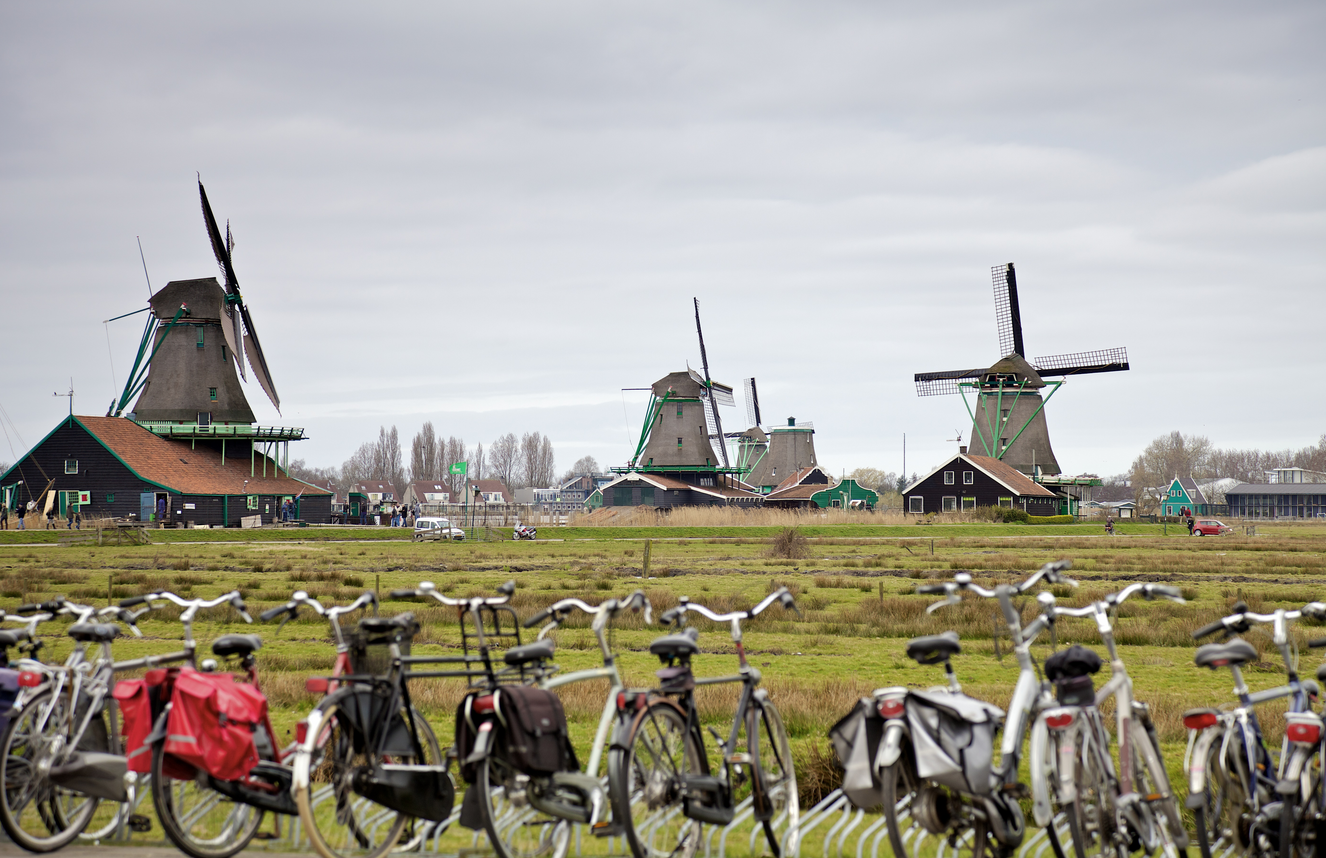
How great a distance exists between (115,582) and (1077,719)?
2479 cm

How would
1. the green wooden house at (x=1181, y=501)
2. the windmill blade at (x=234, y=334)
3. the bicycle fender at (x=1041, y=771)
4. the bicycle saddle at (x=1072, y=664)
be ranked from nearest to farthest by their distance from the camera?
the bicycle fender at (x=1041, y=771)
the bicycle saddle at (x=1072, y=664)
the windmill blade at (x=234, y=334)
the green wooden house at (x=1181, y=501)

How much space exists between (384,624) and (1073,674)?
3.36 m

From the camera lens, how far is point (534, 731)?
5.54 metres

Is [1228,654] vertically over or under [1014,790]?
over

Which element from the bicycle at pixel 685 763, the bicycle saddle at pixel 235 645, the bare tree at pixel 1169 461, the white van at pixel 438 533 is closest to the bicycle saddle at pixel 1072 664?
the bicycle at pixel 685 763

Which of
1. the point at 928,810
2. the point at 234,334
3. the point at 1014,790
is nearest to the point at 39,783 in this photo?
the point at 928,810

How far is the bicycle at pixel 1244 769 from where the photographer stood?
508cm

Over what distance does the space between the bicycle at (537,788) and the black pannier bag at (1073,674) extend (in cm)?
200

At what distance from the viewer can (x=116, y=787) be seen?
589 centimetres

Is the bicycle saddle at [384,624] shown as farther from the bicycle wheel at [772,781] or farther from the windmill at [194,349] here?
the windmill at [194,349]

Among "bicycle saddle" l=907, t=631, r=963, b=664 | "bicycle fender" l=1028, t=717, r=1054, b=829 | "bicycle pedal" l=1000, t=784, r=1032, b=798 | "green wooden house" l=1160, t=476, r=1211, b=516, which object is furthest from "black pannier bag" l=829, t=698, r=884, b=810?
"green wooden house" l=1160, t=476, r=1211, b=516

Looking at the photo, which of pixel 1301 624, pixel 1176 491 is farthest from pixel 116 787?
pixel 1176 491

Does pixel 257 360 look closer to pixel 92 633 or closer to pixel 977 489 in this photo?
pixel 977 489

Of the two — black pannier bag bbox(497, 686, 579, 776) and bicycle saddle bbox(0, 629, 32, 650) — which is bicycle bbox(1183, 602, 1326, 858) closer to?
black pannier bag bbox(497, 686, 579, 776)
